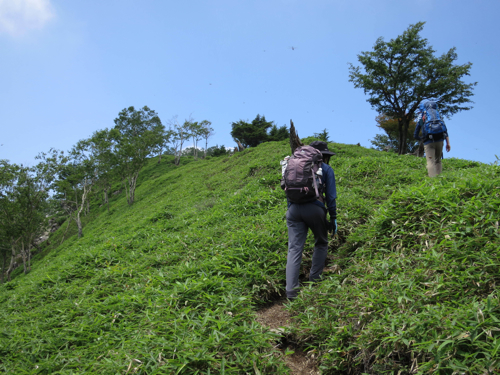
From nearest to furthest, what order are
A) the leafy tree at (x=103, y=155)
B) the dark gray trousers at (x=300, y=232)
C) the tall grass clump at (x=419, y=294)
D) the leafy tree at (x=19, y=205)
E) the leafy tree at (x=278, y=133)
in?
the tall grass clump at (x=419, y=294) → the dark gray trousers at (x=300, y=232) → the leafy tree at (x=19, y=205) → the leafy tree at (x=103, y=155) → the leafy tree at (x=278, y=133)

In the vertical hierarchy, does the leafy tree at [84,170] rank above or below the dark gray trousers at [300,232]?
above

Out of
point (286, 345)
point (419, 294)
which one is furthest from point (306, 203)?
point (286, 345)

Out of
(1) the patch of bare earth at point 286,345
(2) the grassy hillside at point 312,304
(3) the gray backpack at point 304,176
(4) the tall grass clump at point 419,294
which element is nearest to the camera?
(4) the tall grass clump at point 419,294

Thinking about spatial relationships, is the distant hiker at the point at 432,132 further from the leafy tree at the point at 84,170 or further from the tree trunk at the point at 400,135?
the leafy tree at the point at 84,170

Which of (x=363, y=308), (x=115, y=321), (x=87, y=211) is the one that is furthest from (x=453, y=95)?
(x=87, y=211)

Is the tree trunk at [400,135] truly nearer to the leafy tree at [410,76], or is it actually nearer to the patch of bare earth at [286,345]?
the leafy tree at [410,76]

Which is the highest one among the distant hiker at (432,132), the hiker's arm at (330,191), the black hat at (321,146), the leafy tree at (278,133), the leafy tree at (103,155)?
the leafy tree at (278,133)

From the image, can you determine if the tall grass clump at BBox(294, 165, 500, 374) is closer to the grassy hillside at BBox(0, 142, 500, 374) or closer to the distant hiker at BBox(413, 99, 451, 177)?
the grassy hillside at BBox(0, 142, 500, 374)

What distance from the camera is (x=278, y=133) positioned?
2962 centimetres

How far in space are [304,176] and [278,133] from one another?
2681 centimetres

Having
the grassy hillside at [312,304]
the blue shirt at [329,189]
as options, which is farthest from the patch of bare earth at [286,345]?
the blue shirt at [329,189]

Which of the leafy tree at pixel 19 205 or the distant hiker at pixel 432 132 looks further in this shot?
the leafy tree at pixel 19 205

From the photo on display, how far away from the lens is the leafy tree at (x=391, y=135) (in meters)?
31.0

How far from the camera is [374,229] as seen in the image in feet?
13.8
